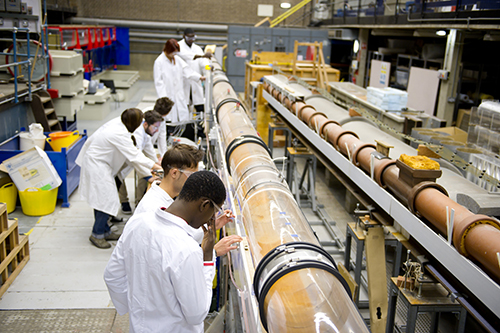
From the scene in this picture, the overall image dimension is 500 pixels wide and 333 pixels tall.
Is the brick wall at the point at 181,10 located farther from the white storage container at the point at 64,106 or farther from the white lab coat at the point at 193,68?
the white storage container at the point at 64,106

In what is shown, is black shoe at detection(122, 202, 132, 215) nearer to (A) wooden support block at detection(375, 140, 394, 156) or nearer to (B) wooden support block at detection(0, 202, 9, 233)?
(B) wooden support block at detection(0, 202, 9, 233)

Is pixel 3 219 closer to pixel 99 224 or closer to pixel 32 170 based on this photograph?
pixel 99 224

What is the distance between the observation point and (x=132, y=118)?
155 inches

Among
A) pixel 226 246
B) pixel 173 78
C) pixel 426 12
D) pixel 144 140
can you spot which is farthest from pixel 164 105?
pixel 426 12

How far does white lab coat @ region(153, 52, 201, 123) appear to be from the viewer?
6.34 metres

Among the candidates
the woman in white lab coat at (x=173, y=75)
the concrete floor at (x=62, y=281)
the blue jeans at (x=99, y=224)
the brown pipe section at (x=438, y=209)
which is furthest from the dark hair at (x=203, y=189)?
the woman in white lab coat at (x=173, y=75)

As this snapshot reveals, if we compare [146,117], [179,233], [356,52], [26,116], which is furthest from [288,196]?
[356,52]

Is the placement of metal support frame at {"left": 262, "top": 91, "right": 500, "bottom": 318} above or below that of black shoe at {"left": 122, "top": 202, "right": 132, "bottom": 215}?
above

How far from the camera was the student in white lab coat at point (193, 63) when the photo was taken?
22.2 ft

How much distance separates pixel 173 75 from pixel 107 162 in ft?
8.92

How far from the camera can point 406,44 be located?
38.5 ft

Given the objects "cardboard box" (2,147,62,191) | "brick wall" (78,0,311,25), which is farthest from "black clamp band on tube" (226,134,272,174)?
"brick wall" (78,0,311,25)

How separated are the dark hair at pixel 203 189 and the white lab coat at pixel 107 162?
2475 mm

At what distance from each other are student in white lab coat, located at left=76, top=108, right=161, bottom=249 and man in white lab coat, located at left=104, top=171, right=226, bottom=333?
2.35 metres
